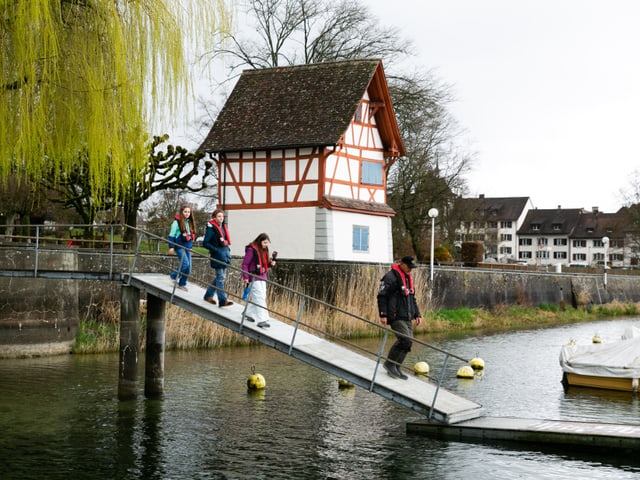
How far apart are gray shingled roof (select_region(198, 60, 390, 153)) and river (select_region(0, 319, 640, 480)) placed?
58.7 ft

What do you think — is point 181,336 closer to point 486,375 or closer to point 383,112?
point 486,375

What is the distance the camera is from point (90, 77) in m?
15.5

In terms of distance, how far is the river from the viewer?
1286 centimetres

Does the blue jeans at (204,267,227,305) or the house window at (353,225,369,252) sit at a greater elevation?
the house window at (353,225,369,252)

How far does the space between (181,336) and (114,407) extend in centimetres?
929

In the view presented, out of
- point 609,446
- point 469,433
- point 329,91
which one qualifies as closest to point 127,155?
point 469,433

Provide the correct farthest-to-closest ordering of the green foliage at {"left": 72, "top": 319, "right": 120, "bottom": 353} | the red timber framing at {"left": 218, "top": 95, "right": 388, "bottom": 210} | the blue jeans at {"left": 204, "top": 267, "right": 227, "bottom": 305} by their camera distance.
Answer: the red timber framing at {"left": 218, "top": 95, "right": 388, "bottom": 210}, the green foliage at {"left": 72, "top": 319, "right": 120, "bottom": 353}, the blue jeans at {"left": 204, "top": 267, "right": 227, "bottom": 305}

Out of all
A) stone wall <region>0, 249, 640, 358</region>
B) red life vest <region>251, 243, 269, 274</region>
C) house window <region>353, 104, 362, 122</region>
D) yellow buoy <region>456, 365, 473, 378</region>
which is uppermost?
house window <region>353, 104, 362, 122</region>

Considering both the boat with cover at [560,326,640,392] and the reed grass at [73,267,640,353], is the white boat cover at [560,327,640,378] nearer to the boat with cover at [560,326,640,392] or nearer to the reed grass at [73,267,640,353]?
the boat with cover at [560,326,640,392]

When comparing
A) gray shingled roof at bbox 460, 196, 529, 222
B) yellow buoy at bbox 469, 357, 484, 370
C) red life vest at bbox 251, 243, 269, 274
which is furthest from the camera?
gray shingled roof at bbox 460, 196, 529, 222

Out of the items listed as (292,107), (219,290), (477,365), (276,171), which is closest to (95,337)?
(219,290)

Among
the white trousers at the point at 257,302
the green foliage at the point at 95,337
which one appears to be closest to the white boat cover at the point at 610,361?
the white trousers at the point at 257,302

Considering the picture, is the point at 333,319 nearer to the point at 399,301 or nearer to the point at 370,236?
the point at 370,236

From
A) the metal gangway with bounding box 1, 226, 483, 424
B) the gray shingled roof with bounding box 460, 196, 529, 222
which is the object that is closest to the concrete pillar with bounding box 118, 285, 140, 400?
the metal gangway with bounding box 1, 226, 483, 424
